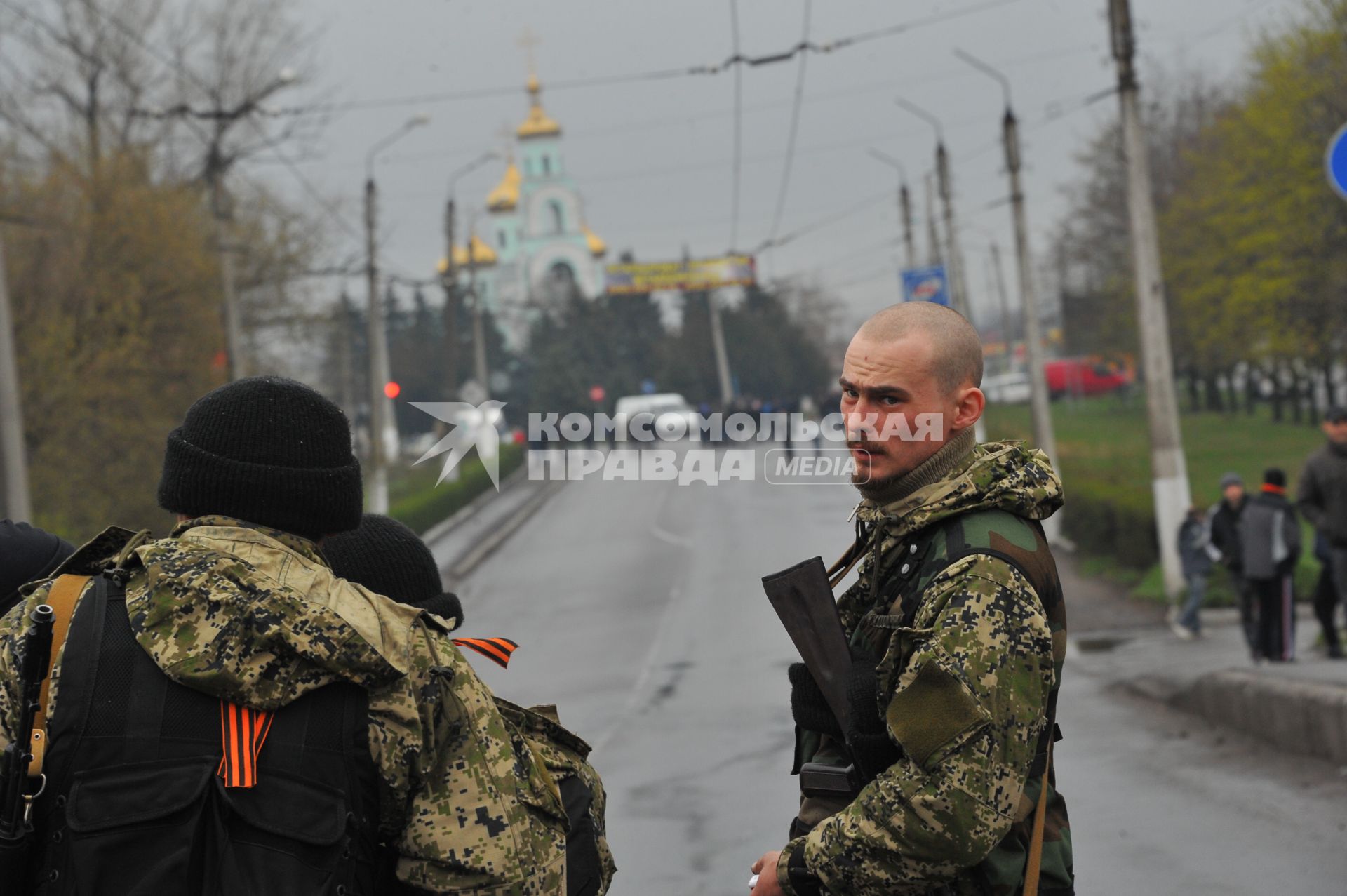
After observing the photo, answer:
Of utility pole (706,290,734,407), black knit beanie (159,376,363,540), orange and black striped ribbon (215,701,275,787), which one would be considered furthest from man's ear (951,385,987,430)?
utility pole (706,290,734,407)

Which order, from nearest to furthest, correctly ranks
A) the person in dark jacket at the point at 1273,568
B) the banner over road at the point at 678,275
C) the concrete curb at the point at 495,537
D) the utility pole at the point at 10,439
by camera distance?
the utility pole at the point at 10,439 < the person in dark jacket at the point at 1273,568 < the concrete curb at the point at 495,537 < the banner over road at the point at 678,275

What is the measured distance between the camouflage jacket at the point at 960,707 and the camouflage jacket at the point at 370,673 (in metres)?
0.52

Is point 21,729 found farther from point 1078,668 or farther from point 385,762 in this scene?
point 1078,668

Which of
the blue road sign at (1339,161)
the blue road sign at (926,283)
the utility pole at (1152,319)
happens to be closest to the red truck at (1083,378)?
the blue road sign at (926,283)

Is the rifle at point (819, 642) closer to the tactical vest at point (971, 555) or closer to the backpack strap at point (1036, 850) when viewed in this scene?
the tactical vest at point (971, 555)

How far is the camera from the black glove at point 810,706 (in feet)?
8.74

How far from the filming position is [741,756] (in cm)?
980

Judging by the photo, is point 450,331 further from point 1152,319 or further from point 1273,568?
point 1273,568

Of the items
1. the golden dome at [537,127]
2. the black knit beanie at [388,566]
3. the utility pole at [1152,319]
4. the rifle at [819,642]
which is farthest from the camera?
the golden dome at [537,127]

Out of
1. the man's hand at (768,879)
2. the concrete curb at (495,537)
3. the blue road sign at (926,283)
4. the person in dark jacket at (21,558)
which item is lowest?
the concrete curb at (495,537)

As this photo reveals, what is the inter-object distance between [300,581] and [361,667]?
202mm

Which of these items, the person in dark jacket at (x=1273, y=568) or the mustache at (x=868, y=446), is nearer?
the mustache at (x=868, y=446)

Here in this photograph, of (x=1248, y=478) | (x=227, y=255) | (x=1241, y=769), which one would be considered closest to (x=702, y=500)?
(x=1248, y=478)

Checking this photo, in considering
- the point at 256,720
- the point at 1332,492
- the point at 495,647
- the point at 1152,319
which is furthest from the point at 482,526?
the point at 256,720
